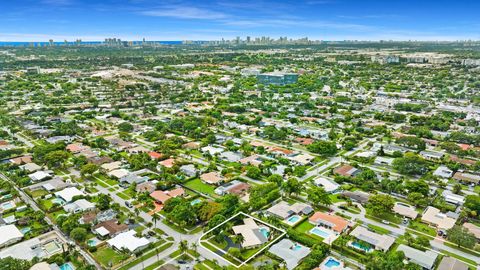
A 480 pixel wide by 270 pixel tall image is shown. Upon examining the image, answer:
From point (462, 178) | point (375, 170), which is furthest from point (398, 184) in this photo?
point (462, 178)

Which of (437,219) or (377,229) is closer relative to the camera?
(377,229)

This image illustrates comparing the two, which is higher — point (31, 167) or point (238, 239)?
point (31, 167)

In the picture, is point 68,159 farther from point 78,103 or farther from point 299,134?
point 78,103

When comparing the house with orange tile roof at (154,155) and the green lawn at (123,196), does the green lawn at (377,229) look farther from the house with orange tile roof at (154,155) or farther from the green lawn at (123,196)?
the house with orange tile roof at (154,155)

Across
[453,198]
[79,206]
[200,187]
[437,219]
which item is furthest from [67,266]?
[453,198]

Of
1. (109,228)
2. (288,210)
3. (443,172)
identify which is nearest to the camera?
(109,228)

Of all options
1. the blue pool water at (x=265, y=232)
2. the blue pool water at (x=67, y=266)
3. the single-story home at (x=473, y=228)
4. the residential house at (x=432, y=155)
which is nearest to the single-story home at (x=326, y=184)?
the blue pool water at (x=265, y=232)

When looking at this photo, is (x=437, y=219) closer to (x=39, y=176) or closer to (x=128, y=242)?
(x=128, y=242)
